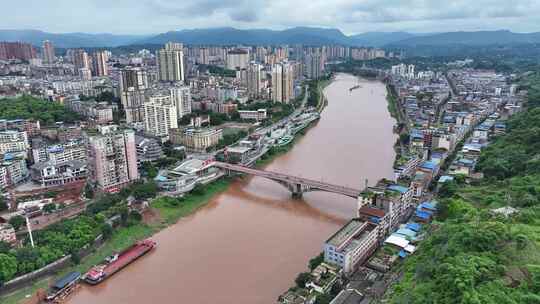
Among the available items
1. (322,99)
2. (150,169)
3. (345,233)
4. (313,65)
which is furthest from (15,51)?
(345,233)

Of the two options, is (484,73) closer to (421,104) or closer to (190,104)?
(421,104)

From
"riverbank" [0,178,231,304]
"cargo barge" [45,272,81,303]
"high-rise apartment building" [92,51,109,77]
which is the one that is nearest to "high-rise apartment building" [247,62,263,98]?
"riverbank" [0,178,231,304]

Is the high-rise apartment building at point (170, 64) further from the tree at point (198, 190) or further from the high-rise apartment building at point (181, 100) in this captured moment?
the tree at point (198, 190)

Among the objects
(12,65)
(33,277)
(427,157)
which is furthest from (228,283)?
(12,65)

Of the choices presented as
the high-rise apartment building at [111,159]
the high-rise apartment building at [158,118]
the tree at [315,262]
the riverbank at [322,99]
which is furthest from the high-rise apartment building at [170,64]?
the tree at [315,262]

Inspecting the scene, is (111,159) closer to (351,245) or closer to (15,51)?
(351,245)

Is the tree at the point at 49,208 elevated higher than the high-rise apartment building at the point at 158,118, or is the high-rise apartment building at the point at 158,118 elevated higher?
the high-rise apartment building at the point at 158,118

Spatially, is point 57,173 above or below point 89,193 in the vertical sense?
above
